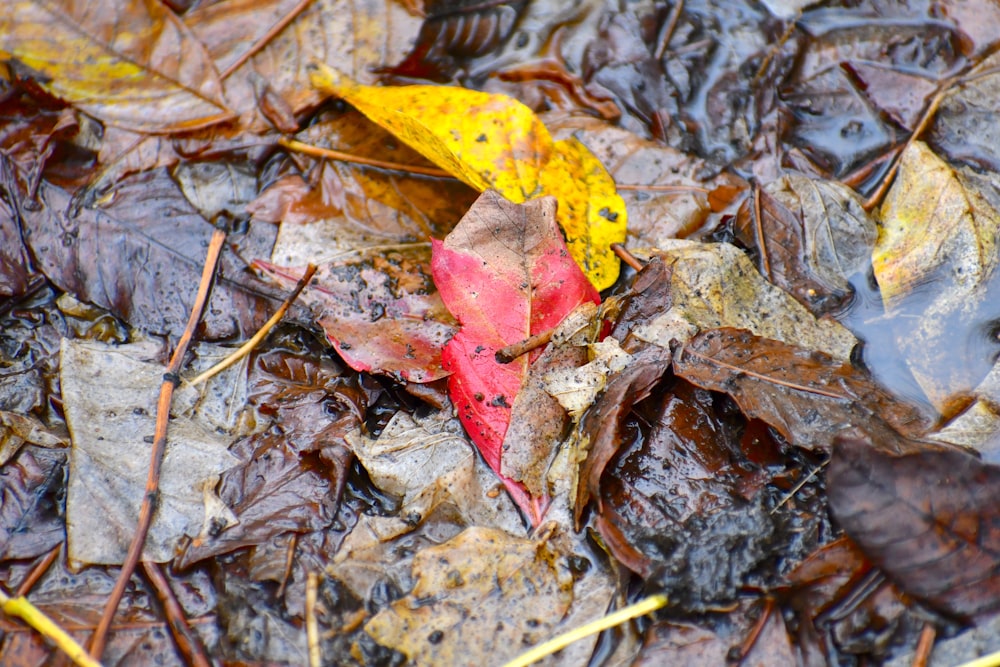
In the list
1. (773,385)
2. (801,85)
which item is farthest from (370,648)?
(801,85)

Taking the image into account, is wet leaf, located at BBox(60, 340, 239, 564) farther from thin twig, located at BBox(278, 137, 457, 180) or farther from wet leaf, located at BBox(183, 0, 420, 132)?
wet leaf, located at BBox(183, 0, 420, 132)

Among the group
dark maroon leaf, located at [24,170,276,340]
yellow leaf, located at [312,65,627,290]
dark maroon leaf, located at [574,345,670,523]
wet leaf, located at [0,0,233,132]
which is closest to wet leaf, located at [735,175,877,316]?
yellow leaf, located at [312,65,627,290]

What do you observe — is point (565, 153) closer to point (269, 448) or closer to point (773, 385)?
point (773, 385)

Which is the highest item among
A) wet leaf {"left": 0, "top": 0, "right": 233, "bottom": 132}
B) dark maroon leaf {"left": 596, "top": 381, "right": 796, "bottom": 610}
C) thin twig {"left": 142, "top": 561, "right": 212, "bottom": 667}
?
wet leaf {"left": 0, "top": 0, "right": 233, "bottom": 132}

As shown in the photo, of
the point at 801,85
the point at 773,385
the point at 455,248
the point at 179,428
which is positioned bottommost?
the point at 179,428

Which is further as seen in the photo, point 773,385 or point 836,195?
point 836,195

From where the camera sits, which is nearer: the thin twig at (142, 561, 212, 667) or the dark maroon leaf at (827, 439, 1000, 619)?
the dark maroon leaf at (827, 439, 1000, 619)
